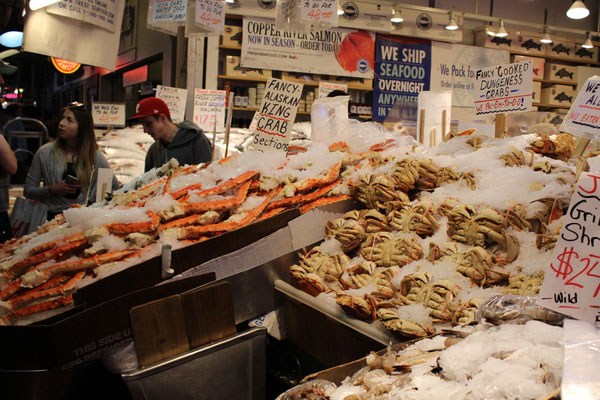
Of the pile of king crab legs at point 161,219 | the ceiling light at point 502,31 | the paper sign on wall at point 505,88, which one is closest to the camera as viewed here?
the pile of king crab legs at point 161,219

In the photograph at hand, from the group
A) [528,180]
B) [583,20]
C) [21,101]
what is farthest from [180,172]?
[21,101]

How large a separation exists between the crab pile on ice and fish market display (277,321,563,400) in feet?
0.59

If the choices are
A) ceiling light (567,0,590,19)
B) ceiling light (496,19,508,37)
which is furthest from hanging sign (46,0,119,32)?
ceiling light (567,0,590,19)

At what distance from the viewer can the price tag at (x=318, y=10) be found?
471 centimetres

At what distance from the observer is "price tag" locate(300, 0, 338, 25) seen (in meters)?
4.71

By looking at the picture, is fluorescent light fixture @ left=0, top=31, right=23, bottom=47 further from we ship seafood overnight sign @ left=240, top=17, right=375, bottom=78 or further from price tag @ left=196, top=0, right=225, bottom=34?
price tag @ left=196, top=0, right=225, bottom=34

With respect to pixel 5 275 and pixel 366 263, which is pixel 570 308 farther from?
pixel 5 275

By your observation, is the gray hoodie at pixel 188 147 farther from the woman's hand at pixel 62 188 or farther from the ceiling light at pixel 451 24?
the ceiling light at pixel 451 24

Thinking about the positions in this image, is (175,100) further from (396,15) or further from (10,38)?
(10,38)

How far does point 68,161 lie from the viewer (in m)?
3.99

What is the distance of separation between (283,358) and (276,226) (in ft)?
1.72

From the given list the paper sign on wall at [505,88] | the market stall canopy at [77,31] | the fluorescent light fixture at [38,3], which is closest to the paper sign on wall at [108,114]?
the market stall canopy at [77,31]

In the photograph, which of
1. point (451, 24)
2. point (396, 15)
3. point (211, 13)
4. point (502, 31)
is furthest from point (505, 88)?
point (502, 31)

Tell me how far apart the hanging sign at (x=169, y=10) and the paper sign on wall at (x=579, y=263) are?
12.9 ft
